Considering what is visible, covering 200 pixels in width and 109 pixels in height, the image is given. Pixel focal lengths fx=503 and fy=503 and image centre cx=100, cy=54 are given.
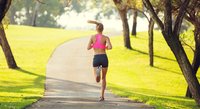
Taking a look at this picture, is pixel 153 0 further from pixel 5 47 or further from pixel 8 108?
pixel 8 108

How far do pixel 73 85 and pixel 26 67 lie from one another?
41.0 ft

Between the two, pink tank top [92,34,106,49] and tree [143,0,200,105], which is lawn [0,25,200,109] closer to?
tree [143,0,200,105]

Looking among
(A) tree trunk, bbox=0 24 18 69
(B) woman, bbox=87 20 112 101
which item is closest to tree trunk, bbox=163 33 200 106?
(B) woman, bbox=87 20 112 101

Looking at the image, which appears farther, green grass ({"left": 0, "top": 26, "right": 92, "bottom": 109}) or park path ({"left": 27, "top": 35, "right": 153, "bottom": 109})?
green grass ({"left": 0, "top": 26, "right": 92, "bottom": 109})

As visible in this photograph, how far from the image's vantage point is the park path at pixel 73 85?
44.5ft

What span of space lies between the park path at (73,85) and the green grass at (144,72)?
1.69m

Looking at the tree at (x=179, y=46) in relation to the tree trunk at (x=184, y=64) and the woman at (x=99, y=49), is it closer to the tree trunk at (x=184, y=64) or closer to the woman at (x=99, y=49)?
the tree trunk at (x=184, y=64)

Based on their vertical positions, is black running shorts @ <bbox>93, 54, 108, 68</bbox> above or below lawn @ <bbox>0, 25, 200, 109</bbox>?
above

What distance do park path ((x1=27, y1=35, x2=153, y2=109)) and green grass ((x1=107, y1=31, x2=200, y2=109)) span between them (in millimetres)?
1694

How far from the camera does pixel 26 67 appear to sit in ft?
121

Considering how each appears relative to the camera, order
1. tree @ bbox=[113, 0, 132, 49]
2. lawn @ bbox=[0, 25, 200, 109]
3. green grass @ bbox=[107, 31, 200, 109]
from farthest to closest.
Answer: tree @ bbox=[113, 0, 132, 49] < green grass @ bbox=[107, 31, 200, 109] < lawn @ bbox=[0, 25, 200, 109]

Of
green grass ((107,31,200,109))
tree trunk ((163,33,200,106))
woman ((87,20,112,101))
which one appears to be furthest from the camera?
green grass ((107,31,200,109))

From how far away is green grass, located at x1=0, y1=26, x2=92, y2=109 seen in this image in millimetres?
17163

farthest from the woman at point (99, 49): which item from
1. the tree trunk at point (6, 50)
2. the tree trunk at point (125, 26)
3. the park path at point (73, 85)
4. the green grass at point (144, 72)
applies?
the tree trunk at point (125, 26)
